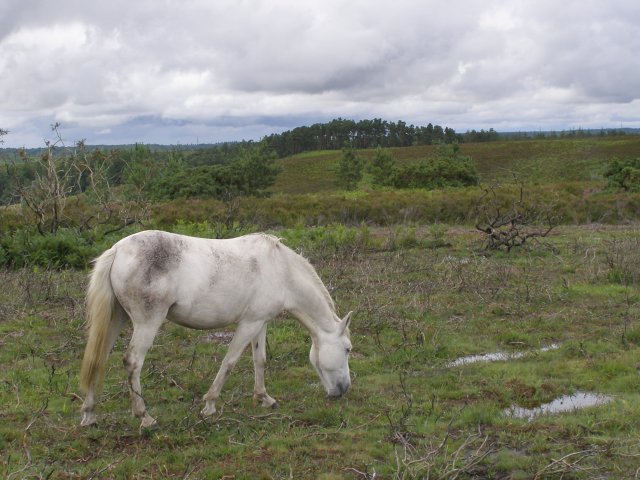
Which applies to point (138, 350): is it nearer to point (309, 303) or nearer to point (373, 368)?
point (309, 303)

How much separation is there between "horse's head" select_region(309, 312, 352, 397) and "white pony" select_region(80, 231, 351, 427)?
0.01 meters

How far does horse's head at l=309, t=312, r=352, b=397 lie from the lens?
661 cm

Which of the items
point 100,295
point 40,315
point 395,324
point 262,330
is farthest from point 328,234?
point 100,295

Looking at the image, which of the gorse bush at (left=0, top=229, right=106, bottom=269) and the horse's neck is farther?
the gorse bush at (left=0, top=229, right=106, bottom=269)

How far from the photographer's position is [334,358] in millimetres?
6602

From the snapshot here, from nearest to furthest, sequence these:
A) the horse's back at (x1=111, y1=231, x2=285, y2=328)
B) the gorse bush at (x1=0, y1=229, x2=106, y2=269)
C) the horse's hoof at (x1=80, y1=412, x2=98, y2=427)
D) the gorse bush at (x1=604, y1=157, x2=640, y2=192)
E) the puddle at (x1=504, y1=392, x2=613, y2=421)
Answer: the horse's back at (x1=111, y1=231, x2=285, y2=328), the horse's hoof at (x1=80, y1=412, x2=98, y2=427), the puddle at (x1=504, y1=392, x2=613, y2=421), the gorse bush at (x1=0, y1=229, x2=106, y2=269), the gorse bush at (x1=604, y1=157, x2=640, y2=192)

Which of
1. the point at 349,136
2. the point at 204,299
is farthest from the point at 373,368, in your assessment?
the point at 349,136

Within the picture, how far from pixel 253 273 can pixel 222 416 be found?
4.71 ft

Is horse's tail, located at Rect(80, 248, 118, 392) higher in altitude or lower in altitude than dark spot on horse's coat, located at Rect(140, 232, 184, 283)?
lower

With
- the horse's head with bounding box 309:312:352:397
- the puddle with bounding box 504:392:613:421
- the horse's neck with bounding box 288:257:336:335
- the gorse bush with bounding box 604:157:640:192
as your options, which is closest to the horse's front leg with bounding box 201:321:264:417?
the horse's neck with bounding box 288:257:336:335

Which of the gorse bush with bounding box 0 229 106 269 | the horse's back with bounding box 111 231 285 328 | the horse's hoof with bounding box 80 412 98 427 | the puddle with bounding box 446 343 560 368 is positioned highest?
the horse's back with bounding box 111 231 285 328

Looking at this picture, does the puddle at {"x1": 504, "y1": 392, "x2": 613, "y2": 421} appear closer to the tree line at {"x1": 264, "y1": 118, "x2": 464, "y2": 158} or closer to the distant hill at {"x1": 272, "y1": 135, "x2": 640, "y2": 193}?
the distant hill at {"x1": 272, "y1": 135, "x2": 640, "y2": 193}

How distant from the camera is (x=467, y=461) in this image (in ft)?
16.8

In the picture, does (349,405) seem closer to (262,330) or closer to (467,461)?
(262,330)
